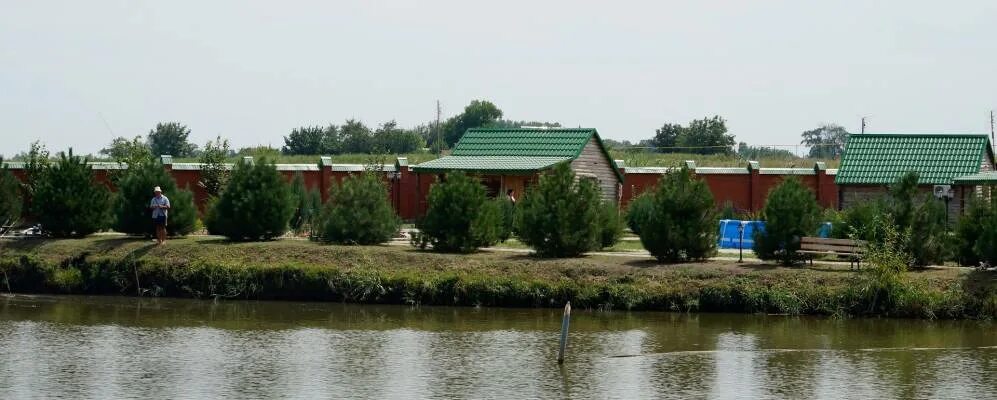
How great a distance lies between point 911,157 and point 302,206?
1656cm

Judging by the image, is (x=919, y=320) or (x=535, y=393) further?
(x=919, y=320)

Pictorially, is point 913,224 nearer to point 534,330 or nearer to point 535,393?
point 534,330

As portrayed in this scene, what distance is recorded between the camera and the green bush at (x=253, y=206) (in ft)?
114

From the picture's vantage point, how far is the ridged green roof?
148 ft

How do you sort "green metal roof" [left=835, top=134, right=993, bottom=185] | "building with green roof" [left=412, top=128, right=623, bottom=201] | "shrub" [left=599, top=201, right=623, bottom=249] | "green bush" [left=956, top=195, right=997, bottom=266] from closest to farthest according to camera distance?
"green bush" [left=956, top=195, right=997, bottom=266] < "shrub" [left=599, top=201, right=623, bottom=249] < "green metal roof" [left=835, top=134, right=993, bottom=185] < "building with green roof" [left=412, top=128, right=623, bottom=201]

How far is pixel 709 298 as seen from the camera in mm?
29156

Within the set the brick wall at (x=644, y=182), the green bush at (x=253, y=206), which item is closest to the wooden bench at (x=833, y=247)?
the green bush at (x=253, y=206)

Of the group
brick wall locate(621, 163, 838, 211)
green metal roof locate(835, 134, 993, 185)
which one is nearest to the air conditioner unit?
A: green metal roof locate(835, 134, 993, 185)

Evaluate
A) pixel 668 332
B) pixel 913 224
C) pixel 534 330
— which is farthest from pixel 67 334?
pixel 913 224

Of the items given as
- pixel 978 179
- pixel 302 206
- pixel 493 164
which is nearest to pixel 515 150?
pixel 493 164

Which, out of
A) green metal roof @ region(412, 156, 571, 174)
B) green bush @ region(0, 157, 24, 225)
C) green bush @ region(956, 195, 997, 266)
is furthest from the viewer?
green metal roof @ region(412, 156, 571, 174)

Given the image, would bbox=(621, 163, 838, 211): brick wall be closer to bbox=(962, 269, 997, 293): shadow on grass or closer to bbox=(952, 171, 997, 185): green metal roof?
bbox=(952, 171, 997, 185): green metal roof

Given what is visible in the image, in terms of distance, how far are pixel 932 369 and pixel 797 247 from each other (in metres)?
8.56

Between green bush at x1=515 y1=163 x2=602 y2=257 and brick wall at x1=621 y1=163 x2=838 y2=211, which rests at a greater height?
brick wall at x1=621 y1=163 x2=838 y2=211
